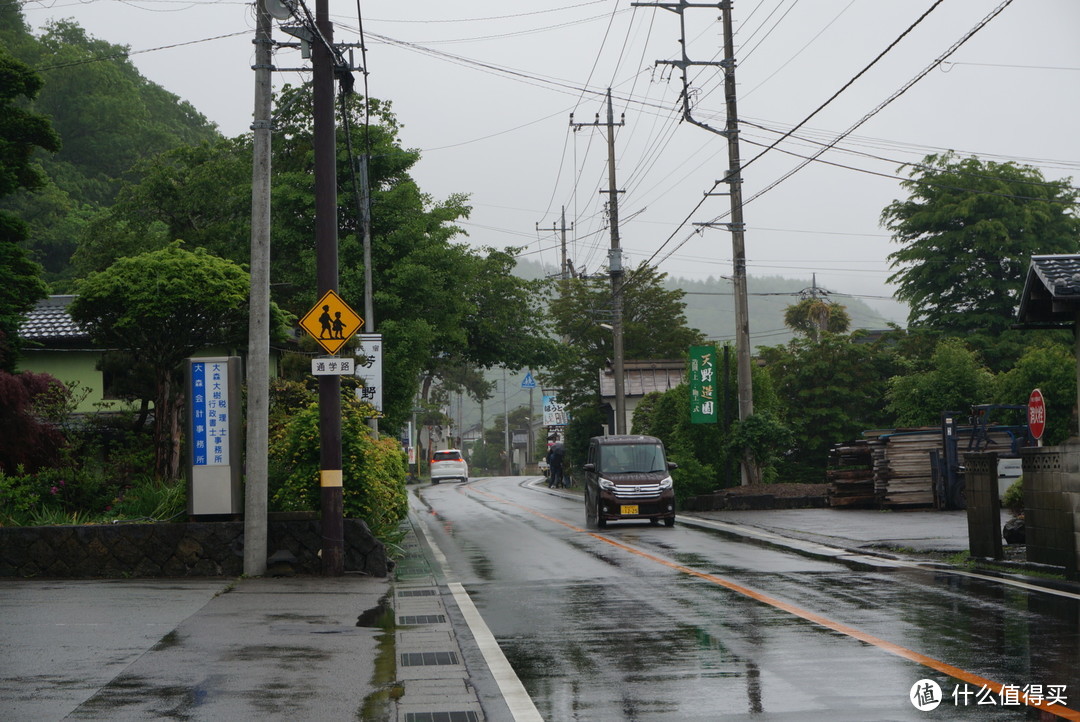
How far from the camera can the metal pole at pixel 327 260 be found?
14820 mm

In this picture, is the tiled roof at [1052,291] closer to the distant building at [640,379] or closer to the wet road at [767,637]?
the wet road at [767,637]

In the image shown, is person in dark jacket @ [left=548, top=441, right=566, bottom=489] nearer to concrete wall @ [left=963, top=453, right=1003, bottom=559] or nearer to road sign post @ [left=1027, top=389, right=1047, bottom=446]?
road sign post @ [left=1027, top=389, right=1047, bottom=446]

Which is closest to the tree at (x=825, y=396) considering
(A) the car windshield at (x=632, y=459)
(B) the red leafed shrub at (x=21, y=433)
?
(A) the car windshield at (x=632, y=459)

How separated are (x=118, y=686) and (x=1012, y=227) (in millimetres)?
47957

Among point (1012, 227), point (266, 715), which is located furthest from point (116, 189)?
point (266, 715)

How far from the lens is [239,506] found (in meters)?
15.3

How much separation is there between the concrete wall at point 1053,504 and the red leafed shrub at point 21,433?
14404mm

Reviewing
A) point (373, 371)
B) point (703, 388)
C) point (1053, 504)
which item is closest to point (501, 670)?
point (1053, 504)

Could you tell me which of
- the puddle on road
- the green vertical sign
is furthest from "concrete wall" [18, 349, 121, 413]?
the puddle on road

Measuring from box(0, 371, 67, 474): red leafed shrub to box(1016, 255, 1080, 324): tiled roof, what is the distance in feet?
47.6

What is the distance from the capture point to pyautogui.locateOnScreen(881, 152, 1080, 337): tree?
48344 mm

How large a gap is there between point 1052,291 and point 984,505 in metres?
3.44

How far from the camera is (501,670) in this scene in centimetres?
851

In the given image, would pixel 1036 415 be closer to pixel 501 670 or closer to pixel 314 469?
pixel 314 469
